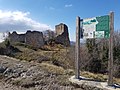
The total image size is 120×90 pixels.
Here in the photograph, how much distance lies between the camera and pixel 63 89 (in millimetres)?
6805

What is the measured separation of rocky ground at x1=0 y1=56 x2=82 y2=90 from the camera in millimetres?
7141

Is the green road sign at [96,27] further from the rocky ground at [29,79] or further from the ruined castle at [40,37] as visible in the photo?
the ruined castle at [40,37]

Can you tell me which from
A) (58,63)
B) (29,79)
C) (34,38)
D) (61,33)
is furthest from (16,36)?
(29,79)

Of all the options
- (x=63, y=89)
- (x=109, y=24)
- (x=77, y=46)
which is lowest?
(x=63, y=89)

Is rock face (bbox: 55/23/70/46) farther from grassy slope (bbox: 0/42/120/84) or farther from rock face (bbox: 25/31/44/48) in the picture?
grassy slope (bbox: 0/42/120/84)

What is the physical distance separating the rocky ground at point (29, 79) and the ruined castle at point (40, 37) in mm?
21593

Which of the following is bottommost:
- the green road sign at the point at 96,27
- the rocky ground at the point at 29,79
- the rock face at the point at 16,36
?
the rocky ground at the point at 29,79

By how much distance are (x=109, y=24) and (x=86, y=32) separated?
1183 millimetres

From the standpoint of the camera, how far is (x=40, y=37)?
41.4 metres

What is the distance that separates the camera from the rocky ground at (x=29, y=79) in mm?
7141

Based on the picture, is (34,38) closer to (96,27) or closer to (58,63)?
(58,63)

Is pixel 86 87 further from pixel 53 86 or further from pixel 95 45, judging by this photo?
pixel 95 45

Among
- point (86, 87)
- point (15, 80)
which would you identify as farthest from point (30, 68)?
point (86, 87)

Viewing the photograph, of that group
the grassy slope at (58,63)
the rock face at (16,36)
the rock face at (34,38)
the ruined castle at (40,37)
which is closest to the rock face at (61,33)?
the ruined castle at (40,37)
